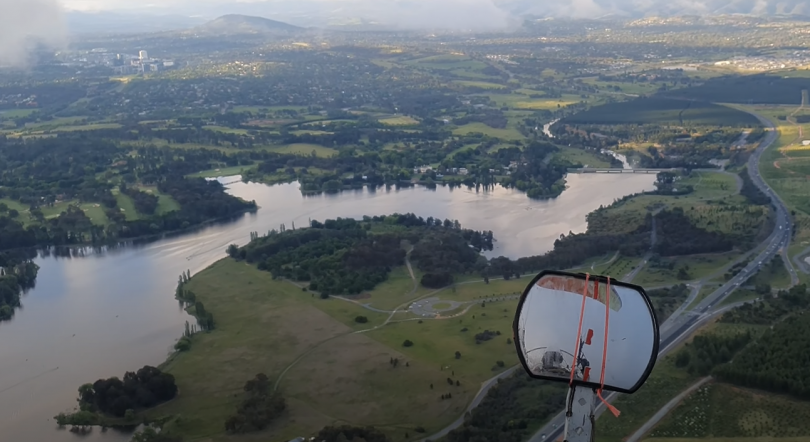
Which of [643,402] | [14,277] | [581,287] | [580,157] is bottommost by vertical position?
[14,277]

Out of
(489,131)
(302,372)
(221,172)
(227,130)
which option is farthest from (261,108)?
(302,372)

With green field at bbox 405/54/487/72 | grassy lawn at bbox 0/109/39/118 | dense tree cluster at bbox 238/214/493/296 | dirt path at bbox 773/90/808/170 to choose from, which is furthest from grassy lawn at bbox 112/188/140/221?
green field at bbox 405/54/487/72

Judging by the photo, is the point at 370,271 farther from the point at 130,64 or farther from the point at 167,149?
the point at 130,64

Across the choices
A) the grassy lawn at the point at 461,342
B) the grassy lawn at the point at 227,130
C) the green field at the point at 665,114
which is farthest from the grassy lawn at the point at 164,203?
the green field at the point at 665,114

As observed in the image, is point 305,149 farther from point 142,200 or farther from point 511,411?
point 511,411

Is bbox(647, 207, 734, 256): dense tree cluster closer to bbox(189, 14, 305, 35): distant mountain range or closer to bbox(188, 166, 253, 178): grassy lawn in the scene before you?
bbox(188, 166, 253, 178): grassy lawn

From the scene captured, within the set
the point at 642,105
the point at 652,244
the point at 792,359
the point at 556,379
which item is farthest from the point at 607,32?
the point at 556,379
